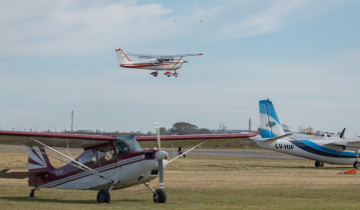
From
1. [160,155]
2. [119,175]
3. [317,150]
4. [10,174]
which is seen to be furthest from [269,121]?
[10,174]

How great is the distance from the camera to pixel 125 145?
524 inches

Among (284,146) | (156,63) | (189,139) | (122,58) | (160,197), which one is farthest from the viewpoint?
(122,58)

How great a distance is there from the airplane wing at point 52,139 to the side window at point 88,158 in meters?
0.25

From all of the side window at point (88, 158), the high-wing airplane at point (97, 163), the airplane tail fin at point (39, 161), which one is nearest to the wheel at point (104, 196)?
the high-wing airplane at point (97, 163)

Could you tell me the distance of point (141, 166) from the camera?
12.6 meters

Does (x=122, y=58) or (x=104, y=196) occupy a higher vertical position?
(x=122, y=58)

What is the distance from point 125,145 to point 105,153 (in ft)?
2.48

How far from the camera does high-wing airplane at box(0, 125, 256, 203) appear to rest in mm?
12680

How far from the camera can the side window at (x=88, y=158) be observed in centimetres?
1382

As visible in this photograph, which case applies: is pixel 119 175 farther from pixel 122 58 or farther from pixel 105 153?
pixel 122 58

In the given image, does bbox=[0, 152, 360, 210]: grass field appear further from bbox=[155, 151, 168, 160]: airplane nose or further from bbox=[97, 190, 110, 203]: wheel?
bbox=[155, 151, 168, 160]: airplane nose

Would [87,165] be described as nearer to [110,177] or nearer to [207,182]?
[110,177]

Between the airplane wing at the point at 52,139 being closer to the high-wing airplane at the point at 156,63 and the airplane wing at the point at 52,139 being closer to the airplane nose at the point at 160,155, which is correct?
the airplane nose at the point at 160,155

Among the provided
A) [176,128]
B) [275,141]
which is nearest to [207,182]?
[275,141]
